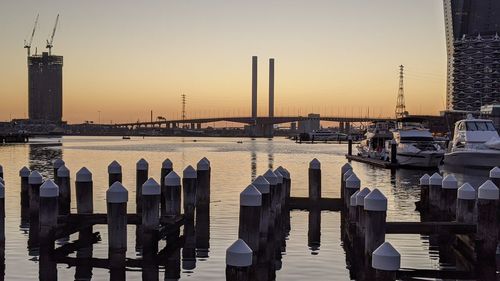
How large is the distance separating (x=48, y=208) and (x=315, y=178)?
39.7 ft

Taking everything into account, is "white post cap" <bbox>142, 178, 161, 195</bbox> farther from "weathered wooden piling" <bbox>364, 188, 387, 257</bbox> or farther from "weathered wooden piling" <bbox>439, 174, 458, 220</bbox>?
"weathered wooden piling" <bbox>439, 174, 458, 220</bbox>

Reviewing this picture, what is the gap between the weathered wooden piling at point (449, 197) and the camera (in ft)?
65.2

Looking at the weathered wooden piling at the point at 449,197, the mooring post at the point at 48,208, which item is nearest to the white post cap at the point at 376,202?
the mooring post at the point at 48,208

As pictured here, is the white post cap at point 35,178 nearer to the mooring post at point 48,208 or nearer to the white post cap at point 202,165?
the mooring post at point 48,208

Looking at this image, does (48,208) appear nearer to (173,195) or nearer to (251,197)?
(173,195)

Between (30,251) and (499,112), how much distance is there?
377ft

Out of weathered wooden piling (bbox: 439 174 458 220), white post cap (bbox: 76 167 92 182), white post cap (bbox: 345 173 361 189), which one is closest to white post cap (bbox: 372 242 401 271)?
weathered wooden piling (bbox: 439 174 458 220)

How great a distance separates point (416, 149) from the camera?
5697cm

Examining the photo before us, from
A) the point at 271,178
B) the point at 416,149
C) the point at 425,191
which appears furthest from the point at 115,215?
the point at 416,149

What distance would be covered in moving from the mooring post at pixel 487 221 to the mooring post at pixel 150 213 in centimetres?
762

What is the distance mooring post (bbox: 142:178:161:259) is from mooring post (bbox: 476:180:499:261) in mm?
7618

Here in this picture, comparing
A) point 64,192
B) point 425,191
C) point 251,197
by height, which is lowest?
point 425,191

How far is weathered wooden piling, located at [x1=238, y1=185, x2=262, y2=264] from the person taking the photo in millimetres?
12930

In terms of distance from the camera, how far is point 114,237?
14.8 m
